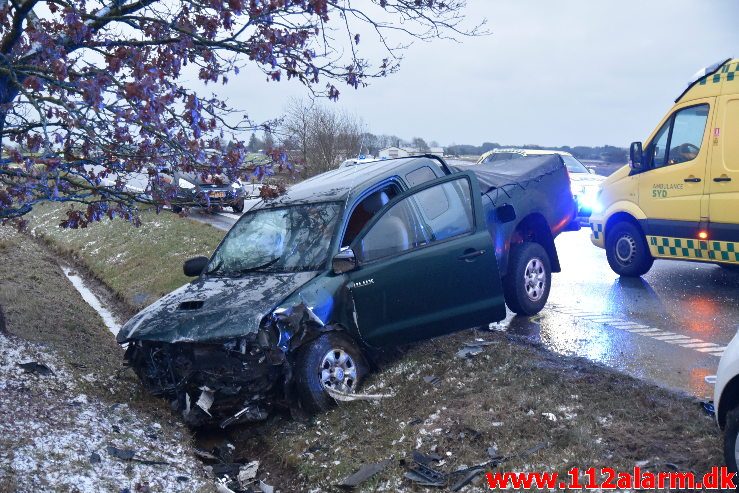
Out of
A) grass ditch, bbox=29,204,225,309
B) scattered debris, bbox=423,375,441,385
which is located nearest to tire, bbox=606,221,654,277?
scattered debris, bbox=423,375,441,385

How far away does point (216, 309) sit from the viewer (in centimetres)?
Result: 623

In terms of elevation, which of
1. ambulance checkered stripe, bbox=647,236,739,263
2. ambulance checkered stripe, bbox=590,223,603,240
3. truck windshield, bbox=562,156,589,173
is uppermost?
truck windshield, bbox=562,156,589,173

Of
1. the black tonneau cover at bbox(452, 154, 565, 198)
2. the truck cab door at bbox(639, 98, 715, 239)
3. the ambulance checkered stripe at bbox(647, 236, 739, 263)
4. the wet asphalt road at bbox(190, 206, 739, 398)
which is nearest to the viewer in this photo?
the wet asphalt road at bbox(190, 206, 739, 398)

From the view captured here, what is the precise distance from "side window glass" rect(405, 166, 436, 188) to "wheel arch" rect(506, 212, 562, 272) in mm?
1402

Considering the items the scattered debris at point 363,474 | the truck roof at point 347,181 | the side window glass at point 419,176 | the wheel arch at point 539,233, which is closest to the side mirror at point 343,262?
the truck roof at point 347,181

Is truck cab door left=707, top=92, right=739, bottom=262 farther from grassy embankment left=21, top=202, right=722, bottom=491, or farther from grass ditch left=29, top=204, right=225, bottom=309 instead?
grass ditch left=29, top=204, right=225, bottom=309

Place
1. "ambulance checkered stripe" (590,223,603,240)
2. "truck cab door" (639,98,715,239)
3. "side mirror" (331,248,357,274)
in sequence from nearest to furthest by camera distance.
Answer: "side mirror" (331,248,357,274), "truck cab door" (639,98,715,239), "ambulance checkered stripe" (590,223,603,240)

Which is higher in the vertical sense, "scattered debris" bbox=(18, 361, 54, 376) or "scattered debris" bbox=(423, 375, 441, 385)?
"scattered debris" bbox=(18, 361, 54, 376)

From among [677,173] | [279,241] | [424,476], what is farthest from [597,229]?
[424,476]

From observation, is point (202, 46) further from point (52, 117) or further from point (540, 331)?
point (540, 331)

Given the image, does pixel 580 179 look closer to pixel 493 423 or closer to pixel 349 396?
pixel 349 396

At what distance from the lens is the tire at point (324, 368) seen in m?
6.07

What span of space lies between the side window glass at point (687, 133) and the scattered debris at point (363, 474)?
22.5 feet

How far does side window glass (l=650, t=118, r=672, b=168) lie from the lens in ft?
34.5
